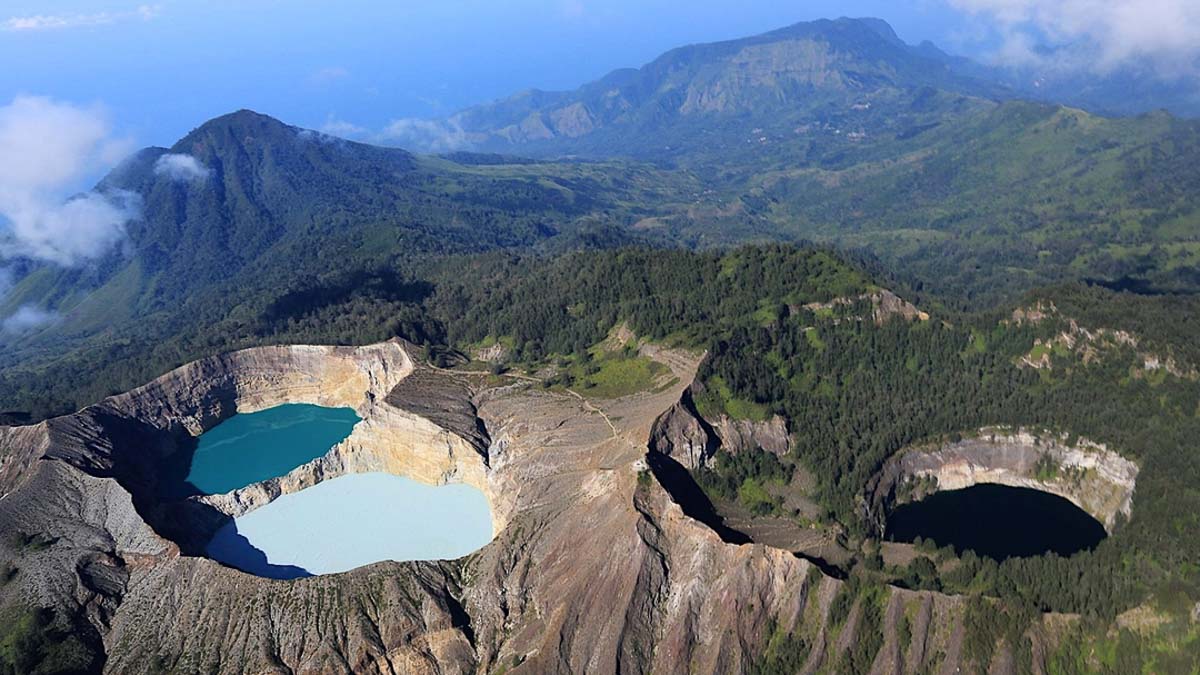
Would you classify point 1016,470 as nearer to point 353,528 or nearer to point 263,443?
point 353,528

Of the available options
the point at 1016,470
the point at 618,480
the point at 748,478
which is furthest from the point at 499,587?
the point at 1016,470

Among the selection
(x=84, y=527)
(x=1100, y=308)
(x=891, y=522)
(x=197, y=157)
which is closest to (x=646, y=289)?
(x=891, y=522)

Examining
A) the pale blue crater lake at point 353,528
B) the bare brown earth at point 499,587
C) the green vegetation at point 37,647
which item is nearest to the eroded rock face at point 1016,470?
the bare brown earth at point 499,587

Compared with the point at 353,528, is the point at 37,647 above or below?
above

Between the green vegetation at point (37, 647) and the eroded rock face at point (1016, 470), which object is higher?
the green vegetation at point (37, 647)

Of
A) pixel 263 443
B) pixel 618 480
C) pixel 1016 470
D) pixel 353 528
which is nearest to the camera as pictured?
pixel 618 480

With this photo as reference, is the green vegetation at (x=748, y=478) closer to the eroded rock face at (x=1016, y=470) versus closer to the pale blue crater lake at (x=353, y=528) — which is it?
the eroded rock face at (x=1016, y=470)

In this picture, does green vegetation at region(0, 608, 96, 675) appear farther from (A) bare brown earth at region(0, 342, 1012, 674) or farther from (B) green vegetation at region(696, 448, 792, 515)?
(B) green vegetation at region(696, 448, 792, 515)
